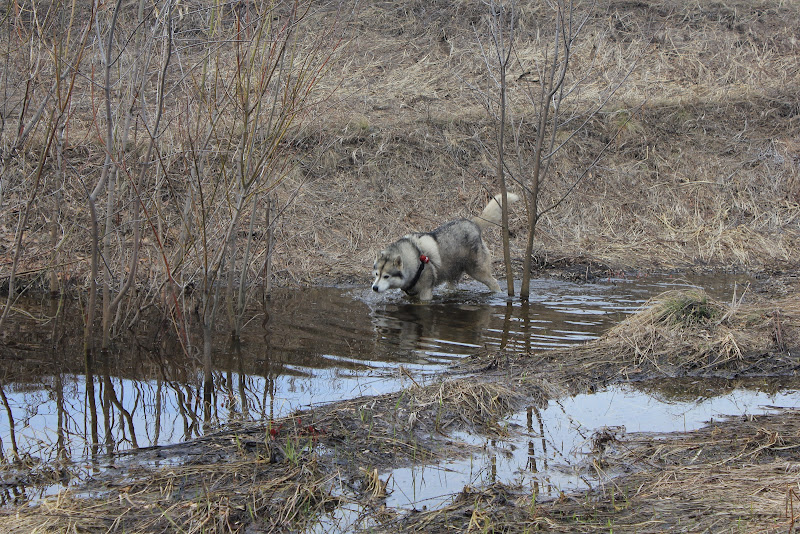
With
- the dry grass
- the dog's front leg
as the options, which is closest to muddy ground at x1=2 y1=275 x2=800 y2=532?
the dog's front leg

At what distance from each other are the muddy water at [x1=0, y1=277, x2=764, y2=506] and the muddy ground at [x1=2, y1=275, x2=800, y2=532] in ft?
1.28

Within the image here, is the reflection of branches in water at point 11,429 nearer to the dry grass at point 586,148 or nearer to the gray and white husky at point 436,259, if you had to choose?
the dry grass at point 586,148

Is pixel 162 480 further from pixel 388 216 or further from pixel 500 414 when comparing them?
pixel 388 216

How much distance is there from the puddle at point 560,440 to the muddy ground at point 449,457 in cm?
10

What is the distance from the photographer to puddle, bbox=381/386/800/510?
4082mm

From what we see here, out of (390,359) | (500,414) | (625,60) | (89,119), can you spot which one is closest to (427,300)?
(390,359)

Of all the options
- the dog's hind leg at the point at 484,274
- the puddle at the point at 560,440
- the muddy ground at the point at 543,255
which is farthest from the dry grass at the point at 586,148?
the puddle at the point at 560,440

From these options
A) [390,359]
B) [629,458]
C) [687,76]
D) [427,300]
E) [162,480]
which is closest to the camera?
[162,480]

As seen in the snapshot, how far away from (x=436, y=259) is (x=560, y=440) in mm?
5435

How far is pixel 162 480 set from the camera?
399cm

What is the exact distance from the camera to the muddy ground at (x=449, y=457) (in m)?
3.53

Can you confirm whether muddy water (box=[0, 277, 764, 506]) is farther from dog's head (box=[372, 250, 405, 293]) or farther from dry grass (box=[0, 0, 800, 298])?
dry grass (box=[0, 0, 800, 298])

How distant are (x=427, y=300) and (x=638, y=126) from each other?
8473mm

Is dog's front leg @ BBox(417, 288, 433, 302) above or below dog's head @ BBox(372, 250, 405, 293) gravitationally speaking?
below
